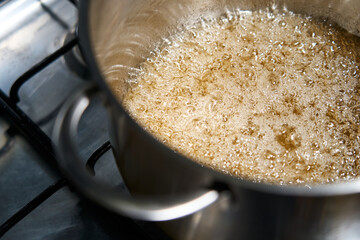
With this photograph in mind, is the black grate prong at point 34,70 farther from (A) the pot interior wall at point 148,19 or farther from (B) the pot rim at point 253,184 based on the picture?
(B) the pot rim at point 253,184

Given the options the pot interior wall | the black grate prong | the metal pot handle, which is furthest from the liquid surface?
the metal pot handle

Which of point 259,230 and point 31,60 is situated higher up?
point 31,60

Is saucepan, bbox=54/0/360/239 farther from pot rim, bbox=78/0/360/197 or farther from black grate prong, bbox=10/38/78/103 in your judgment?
black grate prong, bbox=10/38/78/103

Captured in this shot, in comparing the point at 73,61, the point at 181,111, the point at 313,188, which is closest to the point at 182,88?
the point at 181,111

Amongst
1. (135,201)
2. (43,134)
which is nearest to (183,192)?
(135,201)

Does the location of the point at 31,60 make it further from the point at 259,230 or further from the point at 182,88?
the point at 259,230

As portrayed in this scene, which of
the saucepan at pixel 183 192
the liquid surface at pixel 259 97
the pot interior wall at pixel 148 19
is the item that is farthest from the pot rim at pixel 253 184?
the liquid surface at pixel 259 97
